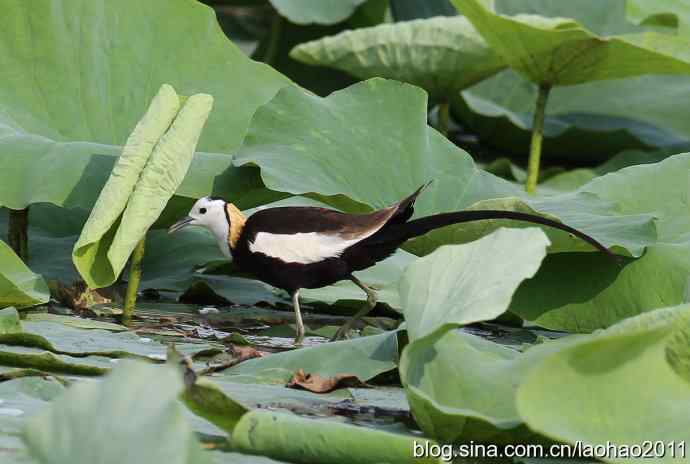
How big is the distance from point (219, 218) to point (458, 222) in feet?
2.10

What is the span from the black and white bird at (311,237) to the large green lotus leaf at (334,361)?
0.52 meters

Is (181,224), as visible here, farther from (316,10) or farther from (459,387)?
(316,10)

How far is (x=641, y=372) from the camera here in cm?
185

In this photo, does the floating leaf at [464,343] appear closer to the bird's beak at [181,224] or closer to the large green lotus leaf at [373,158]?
the large green lotus leaf at [373,158]

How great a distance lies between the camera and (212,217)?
338 cm

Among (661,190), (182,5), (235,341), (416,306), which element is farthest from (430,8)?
(416,306)

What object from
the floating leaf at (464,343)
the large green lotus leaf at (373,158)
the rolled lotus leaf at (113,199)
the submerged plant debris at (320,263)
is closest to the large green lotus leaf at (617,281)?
the submerged plant debris at (320,263)

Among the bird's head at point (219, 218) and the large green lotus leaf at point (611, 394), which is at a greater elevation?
the large green lotus leaf at point (611, 394)

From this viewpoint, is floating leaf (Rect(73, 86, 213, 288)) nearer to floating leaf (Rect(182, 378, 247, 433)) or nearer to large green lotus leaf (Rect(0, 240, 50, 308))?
large green lotus leaf (Rect(0, 240, 50, 308))

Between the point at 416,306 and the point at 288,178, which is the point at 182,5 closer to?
the point at 288,178

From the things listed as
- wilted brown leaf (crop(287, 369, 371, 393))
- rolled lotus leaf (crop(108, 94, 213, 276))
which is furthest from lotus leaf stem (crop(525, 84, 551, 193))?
wilted brown leaf (crop(287, 369, 371, 393))

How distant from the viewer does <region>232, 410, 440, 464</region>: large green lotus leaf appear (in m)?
1.89

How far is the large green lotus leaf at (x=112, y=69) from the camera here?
358 cm

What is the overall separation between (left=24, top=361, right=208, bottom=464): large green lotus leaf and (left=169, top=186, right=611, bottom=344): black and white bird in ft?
5.38
